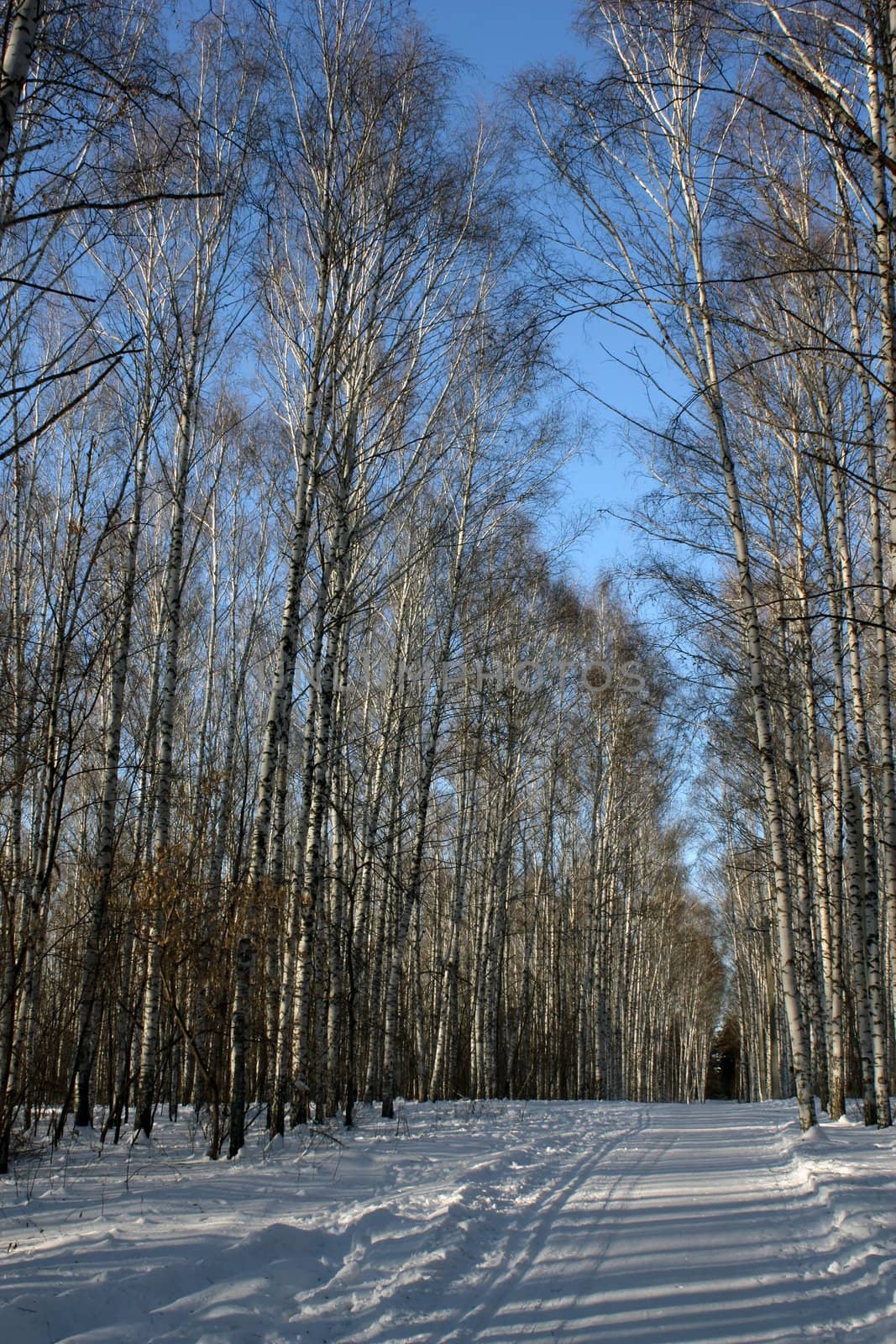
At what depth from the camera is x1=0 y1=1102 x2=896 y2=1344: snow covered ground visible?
131 inches

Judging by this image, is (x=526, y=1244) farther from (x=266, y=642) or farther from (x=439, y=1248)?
(x=266, y=642)

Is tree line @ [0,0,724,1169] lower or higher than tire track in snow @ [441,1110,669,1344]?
higher

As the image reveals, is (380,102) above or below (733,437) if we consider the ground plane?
above

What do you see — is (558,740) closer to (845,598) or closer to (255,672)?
(255,672)

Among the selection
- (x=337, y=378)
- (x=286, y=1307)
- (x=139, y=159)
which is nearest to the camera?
(x=286, y=1307)

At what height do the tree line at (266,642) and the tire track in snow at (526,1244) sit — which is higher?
the tree line at (266,642)

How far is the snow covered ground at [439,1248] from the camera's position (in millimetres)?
3322

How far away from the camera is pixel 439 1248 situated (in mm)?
4289

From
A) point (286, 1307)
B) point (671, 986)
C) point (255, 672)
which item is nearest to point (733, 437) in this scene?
point (286, 1307)

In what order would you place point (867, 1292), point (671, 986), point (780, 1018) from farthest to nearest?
point (671, 986)
point (780, 1018)
point (867, 1292)

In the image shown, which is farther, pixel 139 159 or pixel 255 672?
pixel 255 672

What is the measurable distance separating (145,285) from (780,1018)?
24758 millimetres

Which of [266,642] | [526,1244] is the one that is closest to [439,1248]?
[526,1244]

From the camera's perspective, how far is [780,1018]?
25.6 m
